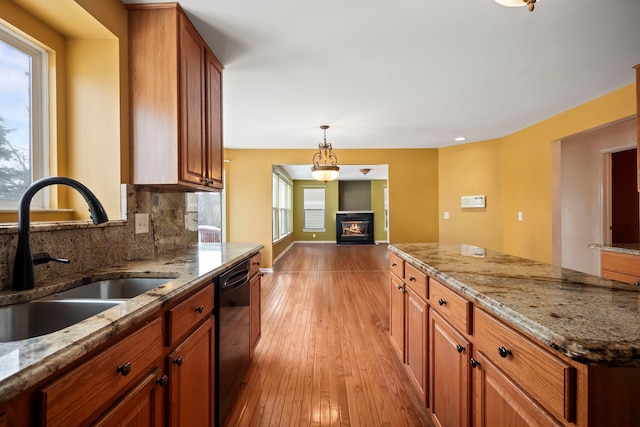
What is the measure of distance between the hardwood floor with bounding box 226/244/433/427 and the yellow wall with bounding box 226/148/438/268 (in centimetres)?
163

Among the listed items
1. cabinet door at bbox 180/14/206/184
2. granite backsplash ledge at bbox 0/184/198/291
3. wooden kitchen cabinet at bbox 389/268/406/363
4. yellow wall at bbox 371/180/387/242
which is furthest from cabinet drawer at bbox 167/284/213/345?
yellow wall at bbox 371/180/387/242

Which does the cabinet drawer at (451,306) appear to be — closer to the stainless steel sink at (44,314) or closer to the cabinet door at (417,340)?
the cabinet door at (417,340)

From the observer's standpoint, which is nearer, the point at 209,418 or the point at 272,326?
the point at 209,418

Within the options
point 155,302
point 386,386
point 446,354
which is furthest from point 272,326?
point 155,302

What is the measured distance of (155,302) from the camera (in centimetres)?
92

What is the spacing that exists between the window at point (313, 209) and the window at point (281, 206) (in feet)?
2.16

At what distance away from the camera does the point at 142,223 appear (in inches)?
71.6

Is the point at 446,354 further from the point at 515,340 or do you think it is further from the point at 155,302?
the point at 155,302

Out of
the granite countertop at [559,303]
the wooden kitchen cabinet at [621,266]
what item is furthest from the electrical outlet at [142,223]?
the wooden kitchen cabinet at [621,266]

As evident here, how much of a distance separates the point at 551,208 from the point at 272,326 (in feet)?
12.4

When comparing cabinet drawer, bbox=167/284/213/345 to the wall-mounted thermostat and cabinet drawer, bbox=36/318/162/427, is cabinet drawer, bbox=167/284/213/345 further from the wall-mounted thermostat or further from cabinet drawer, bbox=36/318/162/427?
the wall-mounted thermostat

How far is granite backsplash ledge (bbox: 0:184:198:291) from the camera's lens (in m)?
1.14

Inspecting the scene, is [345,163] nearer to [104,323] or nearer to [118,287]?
[118,287]

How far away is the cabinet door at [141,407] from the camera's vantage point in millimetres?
754
